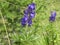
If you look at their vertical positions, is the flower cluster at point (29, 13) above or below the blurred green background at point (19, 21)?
above

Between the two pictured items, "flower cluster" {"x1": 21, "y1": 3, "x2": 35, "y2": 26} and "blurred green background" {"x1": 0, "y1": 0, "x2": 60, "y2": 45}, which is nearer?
"flower cluster" {"x1": 21, "y1": 3, "x2": 35, "y2": 26}

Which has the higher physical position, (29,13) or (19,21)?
(29,13)

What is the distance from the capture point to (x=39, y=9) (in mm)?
2857

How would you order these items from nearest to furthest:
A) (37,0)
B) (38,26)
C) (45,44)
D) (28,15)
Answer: (45,44) → (28,15) → (38,26) → (37,0)

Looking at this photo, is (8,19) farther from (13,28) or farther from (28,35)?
(28,35)

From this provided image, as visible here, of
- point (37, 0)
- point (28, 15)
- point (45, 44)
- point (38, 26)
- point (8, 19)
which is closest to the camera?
point (45, 44)

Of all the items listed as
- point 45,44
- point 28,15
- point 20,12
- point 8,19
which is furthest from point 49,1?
point 45,44

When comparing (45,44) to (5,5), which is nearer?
(45,44)

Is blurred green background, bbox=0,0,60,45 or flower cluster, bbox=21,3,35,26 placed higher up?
flower cluster, bbox=21,3,35,26

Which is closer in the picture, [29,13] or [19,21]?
[29,13]

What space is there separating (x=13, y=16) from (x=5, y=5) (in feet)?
0.54

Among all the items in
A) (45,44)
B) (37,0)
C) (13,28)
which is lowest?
(13,28)

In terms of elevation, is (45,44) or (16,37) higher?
(45,44)

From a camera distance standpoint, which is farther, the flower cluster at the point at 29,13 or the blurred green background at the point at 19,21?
the blurred green background at the point at 19,21
